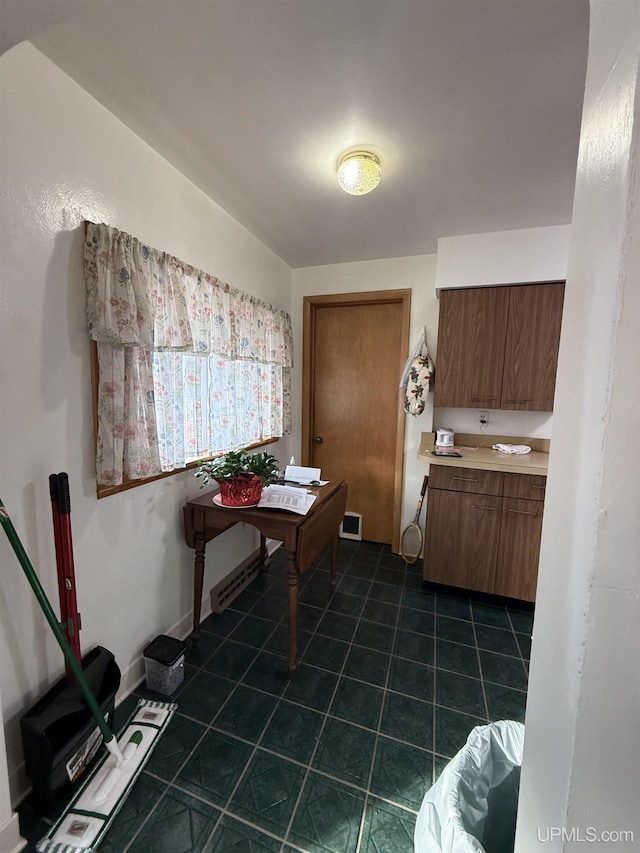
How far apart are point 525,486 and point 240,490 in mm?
1747

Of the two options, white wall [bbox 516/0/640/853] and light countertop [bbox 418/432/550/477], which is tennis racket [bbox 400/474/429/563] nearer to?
light countertop [bbox 418/432/550/477]

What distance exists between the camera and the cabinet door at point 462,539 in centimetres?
226

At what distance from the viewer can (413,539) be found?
2.83 metres

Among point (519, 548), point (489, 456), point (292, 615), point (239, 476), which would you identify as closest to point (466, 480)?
point (489, 456)

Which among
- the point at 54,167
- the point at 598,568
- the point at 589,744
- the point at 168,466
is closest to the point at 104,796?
the point at 168,466

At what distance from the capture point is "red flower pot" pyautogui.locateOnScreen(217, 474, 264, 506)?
1751 mm

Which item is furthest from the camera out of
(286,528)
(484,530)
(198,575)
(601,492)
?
(484,530)

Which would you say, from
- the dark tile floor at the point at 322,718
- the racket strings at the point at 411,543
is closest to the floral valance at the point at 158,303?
the dark tile floor at the point at 322,718

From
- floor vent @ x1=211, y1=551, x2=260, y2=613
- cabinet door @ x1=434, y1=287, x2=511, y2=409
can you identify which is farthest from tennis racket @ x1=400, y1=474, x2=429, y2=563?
floor vent @ x1=211, y1=551, x2=260, y2=613

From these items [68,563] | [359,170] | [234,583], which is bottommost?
[234,583]

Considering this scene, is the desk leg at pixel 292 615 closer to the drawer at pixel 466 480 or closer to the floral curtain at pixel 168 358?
the floral curtain at pixel 168 358

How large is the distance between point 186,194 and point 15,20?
1.01m

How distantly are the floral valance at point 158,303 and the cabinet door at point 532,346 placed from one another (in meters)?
1.78

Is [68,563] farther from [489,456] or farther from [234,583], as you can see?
[489,456]
